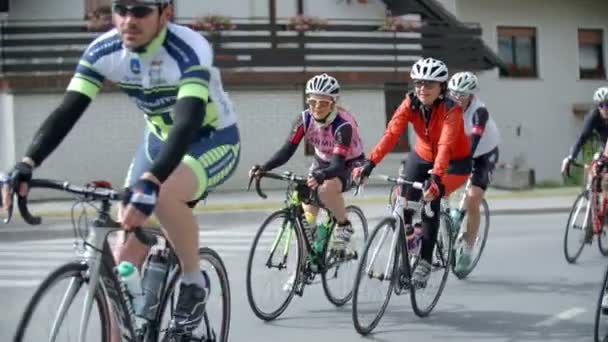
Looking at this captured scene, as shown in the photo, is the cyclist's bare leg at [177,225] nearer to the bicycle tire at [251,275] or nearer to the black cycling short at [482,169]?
the bicycle tire at [251,275]

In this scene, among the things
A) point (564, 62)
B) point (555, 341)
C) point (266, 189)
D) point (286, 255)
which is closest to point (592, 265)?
Answer: point (555, 341)

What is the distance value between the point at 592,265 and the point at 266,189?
1205cm

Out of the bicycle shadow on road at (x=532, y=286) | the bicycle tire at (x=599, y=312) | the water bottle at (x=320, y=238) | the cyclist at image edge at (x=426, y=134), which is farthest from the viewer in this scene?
the bicycle shadow on road at (x=532, y=286)

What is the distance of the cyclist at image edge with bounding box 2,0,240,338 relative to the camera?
4.12m

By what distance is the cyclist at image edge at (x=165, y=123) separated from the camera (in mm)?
4125

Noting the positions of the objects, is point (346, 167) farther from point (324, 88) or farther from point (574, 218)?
point (574, 218)

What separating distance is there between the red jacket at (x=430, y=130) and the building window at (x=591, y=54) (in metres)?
23.0

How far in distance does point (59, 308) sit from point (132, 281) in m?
0.47

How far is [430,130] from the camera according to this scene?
26.0 ft

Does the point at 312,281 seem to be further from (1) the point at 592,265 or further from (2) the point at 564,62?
(2) the point at 564,62

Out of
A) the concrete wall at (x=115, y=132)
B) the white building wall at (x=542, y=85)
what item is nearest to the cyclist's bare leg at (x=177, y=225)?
the concrete wall at (x=115, y=132)

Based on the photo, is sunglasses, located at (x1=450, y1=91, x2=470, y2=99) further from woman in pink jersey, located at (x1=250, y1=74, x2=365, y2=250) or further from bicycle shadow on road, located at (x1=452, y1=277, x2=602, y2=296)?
bicycle shadow on road, located at (x1=452, y1=277, x2=602, y2=296)

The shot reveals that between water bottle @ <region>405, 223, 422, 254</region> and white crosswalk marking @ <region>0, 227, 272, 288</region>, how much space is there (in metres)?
3.67

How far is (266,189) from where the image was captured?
72.2 feet
